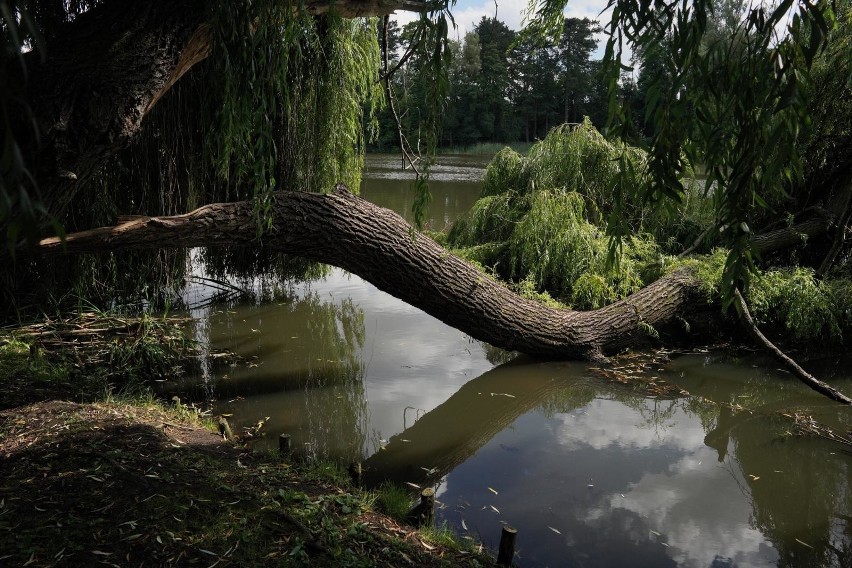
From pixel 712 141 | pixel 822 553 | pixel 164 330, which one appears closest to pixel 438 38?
pixel 712 141

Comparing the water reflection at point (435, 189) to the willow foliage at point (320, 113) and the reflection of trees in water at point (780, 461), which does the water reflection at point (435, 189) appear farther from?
the reflection of trees in water at point (780, 461)

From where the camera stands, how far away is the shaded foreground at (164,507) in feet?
7.40

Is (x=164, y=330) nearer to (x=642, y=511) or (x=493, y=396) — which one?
(x=493, y=396)

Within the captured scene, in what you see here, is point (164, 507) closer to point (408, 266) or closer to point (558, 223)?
point (408, 266)

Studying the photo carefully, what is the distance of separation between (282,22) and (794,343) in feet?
17.9

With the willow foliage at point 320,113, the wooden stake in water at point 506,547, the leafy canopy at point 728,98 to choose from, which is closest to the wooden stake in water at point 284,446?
the wooden stake in water at point 506,547

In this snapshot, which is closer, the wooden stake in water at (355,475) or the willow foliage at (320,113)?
the wooden stake in water at (355,475)

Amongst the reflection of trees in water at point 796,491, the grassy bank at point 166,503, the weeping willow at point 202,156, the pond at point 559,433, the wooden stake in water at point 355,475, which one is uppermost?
the weeping willow at point 202,156

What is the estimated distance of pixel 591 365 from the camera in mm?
5504

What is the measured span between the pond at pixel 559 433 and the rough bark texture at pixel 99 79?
2106mm

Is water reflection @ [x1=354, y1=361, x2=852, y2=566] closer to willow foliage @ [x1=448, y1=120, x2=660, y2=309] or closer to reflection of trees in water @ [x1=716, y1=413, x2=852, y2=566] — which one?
reflection of trees in water @ [x1=716, y1=413, x2=852, y2=566]

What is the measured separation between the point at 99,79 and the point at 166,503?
1.86 meters

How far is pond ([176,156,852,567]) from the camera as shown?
3150mm

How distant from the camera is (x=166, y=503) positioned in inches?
101
